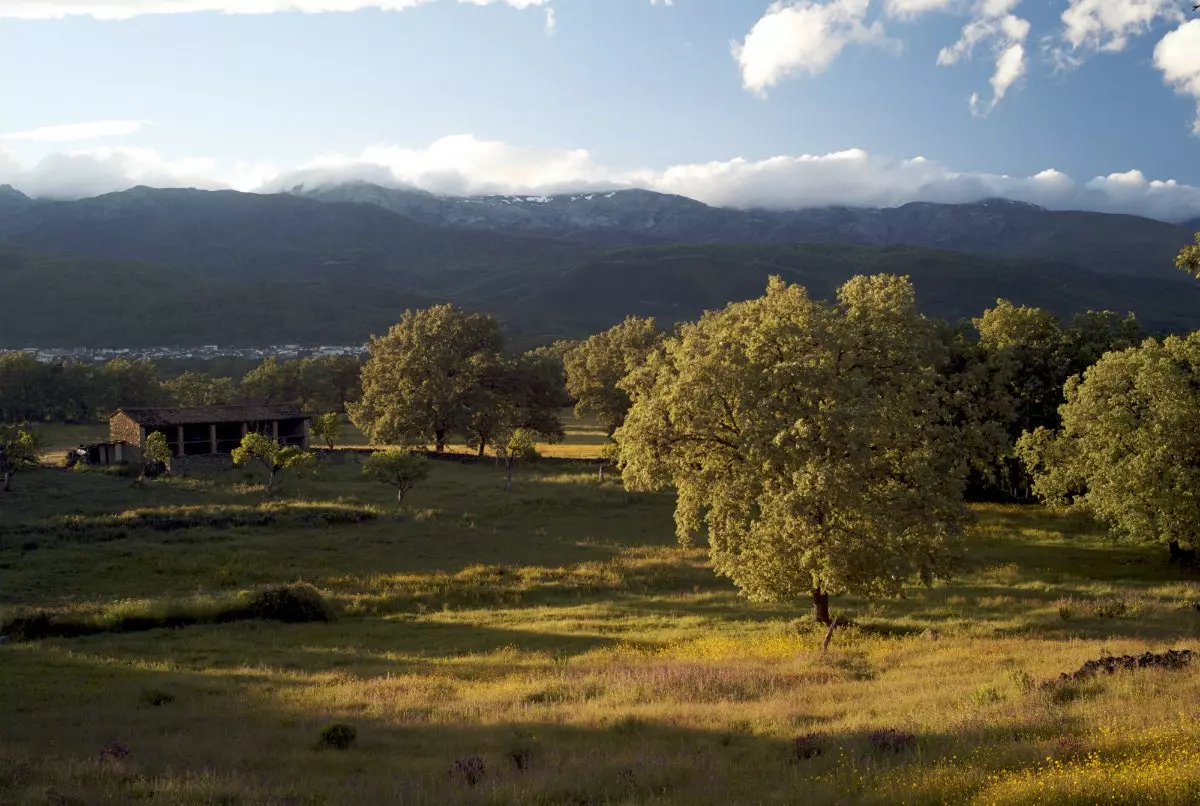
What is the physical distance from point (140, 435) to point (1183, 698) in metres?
71.5

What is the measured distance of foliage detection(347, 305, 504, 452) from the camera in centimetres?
7394

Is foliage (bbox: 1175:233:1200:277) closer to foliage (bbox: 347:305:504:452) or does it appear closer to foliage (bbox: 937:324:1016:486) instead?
foliage (bbox: 937:324:1016:486)

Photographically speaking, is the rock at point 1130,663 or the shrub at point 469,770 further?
the rock at point 1130,663

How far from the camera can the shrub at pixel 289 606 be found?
2931 centimetres

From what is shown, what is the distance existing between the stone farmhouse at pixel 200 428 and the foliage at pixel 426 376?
6.76 m

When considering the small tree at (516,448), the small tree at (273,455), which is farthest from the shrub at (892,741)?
the small tree at (273,455)

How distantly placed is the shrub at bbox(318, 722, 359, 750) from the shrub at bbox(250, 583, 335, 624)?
1550cm

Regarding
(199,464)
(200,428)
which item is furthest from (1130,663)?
(200,428)

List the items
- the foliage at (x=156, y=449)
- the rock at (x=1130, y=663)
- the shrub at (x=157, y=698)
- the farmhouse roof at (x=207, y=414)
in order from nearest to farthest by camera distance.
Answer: the rock at (x=1130, y=663) < the shrub at (x=157, y=698) < the foliage at (x=156, y=449) < the farmhouse roof at (x=207, y=414)

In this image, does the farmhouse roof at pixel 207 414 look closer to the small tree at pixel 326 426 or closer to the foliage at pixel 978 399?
the small tree at pixel 326 426

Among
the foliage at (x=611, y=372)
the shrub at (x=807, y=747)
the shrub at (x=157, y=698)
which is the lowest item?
the shrub at (x=157, y=698)

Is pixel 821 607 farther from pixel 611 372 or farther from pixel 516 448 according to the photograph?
pixel 611 372

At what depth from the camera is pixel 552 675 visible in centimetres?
2062

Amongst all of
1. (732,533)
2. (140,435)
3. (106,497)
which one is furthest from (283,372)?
(732,533)
